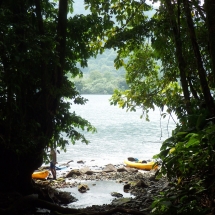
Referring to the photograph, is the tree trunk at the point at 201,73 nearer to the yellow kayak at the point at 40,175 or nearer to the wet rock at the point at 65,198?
the wet rock at the point at 65,198

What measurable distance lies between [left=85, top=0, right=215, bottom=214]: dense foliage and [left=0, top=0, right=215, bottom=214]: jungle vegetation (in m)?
0.02

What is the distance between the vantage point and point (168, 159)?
3.66 metres

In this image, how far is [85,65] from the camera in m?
8.37

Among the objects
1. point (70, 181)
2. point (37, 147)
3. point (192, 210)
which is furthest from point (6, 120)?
point (70, 181)

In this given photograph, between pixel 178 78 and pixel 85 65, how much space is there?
266cm

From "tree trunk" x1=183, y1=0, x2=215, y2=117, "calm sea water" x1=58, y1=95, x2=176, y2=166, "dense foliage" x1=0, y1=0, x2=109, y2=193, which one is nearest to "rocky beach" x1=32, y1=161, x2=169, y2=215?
"dense foliage" x1=0, y1=0, x2=109, y2=193

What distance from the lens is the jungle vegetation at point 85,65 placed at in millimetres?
4465

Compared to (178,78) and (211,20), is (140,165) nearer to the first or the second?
(178,78)

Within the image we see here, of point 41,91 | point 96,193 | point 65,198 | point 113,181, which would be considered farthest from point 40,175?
point 41,91

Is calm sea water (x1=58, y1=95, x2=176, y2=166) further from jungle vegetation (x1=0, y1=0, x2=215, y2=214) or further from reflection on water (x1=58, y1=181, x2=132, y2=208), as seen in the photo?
jungle vegetation (x1=0, y1=0, x2=215, y2=214)

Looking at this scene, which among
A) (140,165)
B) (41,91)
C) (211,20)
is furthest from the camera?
(140,165)

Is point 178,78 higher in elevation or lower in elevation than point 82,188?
higher

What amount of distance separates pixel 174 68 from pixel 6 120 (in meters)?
4.36

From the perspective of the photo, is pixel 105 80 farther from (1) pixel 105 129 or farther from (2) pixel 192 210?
(2) pixel 192 210
